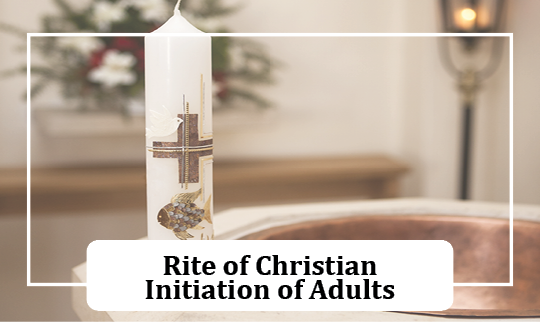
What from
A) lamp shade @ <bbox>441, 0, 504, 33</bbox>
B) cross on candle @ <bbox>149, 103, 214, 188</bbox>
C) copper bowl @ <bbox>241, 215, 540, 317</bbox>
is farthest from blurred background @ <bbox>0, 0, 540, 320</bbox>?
cross on candle @ <bbox>149, 103, 214, 188</bbox>

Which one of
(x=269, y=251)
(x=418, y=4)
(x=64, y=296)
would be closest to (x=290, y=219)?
(x=269, y=251)

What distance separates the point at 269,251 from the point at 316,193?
4.16ft

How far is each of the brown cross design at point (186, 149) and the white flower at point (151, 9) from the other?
3.52 ft

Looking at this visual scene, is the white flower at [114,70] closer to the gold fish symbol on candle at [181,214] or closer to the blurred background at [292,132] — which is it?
the blurred background at [292,132]

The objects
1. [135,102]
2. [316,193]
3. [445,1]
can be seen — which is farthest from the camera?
[316,193]

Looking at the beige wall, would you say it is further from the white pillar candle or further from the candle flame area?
the white pillar candle

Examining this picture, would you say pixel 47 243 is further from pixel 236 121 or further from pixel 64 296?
pixel 236 121

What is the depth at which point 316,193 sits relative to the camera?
1.62 metres

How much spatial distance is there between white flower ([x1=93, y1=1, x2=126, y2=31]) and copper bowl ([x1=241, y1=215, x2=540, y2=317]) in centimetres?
104

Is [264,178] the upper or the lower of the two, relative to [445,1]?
lower

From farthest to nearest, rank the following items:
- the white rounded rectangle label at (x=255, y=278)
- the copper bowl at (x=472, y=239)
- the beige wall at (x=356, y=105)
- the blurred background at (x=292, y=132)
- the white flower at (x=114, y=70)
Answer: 1. the beige wall at (x=356, y=105)
2. the blurred background at (x=292, y=132)
3. the white flower at (x=114, y=70)
4. the copper bowl at (x=472, y=239)
5. the white rounded rectangle label at (x=255, y=278)

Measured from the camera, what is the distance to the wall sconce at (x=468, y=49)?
148 centimetres

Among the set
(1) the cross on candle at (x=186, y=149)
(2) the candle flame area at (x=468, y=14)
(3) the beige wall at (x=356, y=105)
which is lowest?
(1) the cross on candle at (x=186, y=149)

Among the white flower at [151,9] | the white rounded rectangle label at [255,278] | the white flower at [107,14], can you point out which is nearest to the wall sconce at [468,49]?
the white flower at [151,9]
